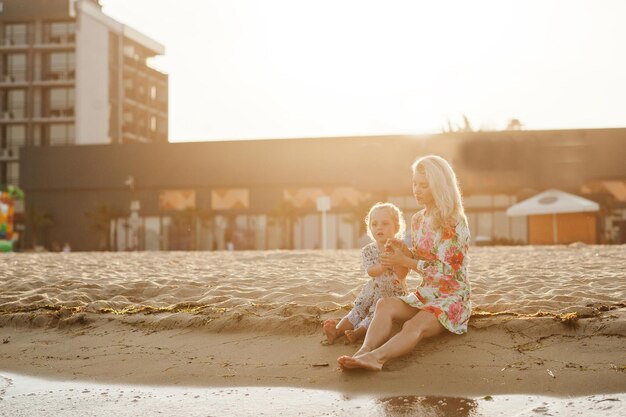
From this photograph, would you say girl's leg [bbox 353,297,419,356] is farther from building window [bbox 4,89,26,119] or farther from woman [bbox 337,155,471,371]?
building window [bbox 4,89,26,119]

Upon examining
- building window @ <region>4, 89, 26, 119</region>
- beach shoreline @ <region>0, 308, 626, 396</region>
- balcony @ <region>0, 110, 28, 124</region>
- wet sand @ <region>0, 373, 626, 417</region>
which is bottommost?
wet sand @ <region>0, 373, 626, 417</region>

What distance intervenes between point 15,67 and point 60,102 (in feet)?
13.8

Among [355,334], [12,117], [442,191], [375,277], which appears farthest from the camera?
[12,117]

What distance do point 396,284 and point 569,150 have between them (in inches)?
1271

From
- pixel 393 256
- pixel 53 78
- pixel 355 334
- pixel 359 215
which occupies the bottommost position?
pixel 355 334

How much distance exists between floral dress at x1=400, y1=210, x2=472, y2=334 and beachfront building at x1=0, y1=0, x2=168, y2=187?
5217 centimetres

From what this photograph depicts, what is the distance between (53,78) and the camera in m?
55.4

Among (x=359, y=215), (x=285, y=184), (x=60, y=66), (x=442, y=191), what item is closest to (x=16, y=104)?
(x=60, y=66)

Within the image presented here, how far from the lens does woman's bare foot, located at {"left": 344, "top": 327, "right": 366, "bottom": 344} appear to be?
541 centimetres

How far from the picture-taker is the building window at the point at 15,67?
55188 millimetres

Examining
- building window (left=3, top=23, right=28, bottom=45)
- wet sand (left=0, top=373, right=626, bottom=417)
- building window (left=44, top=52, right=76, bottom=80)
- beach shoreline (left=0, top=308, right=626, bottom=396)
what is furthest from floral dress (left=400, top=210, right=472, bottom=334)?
building window (left=3, top=23, right=28, bottom=45)

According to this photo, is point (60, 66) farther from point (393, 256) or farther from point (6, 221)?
point (393, 256)

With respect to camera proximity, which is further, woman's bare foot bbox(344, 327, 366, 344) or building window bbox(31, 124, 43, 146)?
building window bbox(31, 124, 43, 146)

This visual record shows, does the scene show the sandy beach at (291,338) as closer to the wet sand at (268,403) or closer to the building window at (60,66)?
the wet sand at (268,403)
